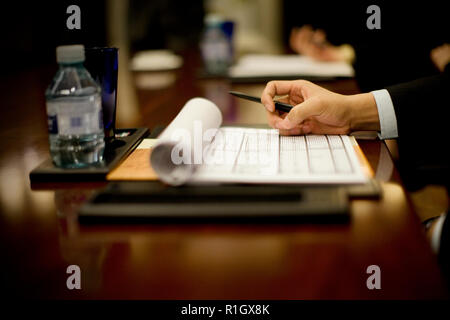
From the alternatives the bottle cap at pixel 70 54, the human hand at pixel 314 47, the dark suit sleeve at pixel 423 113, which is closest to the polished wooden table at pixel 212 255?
the bottle cap at pixel 70 54

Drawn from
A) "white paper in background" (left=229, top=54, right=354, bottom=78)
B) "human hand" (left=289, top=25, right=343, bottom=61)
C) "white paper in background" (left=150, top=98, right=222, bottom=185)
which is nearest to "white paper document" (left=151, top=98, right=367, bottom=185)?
"white paper in background" (left=150, top=98, right=222, bottom=185)

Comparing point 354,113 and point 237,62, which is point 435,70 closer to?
point 237,62

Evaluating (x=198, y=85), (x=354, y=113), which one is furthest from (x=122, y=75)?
(x=354, y=113)

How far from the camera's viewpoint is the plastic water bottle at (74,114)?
0.70m

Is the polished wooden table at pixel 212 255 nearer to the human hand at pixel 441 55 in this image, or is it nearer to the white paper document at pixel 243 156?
the white paper document at pixel 243 156

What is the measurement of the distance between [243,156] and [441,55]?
121 cm

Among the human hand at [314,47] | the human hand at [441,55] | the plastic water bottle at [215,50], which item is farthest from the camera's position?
the human hand at [314,47]

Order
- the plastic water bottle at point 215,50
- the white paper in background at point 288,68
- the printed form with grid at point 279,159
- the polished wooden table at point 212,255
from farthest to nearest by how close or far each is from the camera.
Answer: the plastic water bottle at point 215,50, the white paper in background at point 288,68, the printed form with grid at point 279,159, the polished wooden table at point 212,255

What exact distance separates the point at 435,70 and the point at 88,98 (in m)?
1.54

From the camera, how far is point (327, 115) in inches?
35.9

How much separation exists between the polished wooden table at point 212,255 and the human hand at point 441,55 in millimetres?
1124

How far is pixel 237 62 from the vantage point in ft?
7.31

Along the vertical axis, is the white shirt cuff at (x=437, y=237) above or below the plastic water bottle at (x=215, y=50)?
below

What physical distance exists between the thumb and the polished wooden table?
0.23m
